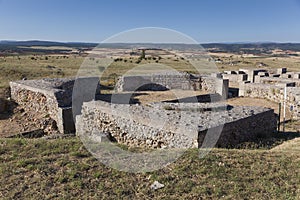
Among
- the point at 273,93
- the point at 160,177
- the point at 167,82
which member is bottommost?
the point at 273,93

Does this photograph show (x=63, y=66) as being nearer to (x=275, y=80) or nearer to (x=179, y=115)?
(x=275, y=80)

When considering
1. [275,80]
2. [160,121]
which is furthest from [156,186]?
[275,80]

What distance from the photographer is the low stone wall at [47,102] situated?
12047 millimetres

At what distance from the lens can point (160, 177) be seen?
514 centimetres

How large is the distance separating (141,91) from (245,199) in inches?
617

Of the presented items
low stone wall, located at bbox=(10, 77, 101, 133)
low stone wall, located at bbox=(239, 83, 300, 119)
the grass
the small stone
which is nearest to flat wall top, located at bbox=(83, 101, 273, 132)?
the grass

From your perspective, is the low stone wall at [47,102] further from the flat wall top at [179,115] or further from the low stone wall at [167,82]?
the low stone wall at [167,82]

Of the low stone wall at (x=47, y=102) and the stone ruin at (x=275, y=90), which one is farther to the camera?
the stone ruin at (x=275, y=90)

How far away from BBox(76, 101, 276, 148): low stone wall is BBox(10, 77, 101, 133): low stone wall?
7.46 ft

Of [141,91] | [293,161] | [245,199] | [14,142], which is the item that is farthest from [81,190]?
[141,91]

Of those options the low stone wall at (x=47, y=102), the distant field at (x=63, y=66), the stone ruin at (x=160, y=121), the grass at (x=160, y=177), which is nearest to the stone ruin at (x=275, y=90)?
the stone ruin at (x=160, y=121)

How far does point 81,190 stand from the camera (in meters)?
4.74

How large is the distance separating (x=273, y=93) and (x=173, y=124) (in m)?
12.3

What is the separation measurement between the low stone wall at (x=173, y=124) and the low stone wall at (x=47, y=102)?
Result: 2.27 meters
